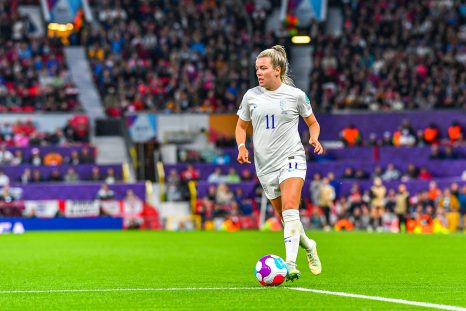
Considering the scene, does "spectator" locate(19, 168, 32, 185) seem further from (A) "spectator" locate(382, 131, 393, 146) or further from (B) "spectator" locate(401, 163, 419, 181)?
(B) "spectator" locate(401, 163, 419, 181)

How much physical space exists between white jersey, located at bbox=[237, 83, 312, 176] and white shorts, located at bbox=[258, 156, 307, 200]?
0.05 metres

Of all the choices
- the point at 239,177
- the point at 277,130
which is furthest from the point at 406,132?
the point at 277,130

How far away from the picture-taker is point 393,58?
158ft

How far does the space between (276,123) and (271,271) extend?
1.74 meters

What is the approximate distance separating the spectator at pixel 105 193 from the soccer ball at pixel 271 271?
28.5 metres

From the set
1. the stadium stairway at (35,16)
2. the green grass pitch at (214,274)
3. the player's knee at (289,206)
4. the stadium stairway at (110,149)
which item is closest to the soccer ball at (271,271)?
the green grass pitch at (214,274)

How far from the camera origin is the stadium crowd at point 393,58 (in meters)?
45.7

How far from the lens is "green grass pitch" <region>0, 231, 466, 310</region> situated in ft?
33.9

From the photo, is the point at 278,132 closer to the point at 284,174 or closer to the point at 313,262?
the point at 284,174

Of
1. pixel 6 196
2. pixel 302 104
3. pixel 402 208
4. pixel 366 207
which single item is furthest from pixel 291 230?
pixel 6 196

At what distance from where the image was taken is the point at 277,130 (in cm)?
1248

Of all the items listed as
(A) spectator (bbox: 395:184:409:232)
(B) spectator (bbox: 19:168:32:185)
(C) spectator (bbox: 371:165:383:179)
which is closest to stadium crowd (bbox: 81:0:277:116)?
(B) spectator (bbox: 19:168:32:185)

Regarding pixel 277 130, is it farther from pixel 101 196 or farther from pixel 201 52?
pixel 201 52

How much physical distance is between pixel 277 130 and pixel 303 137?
3108 cm
